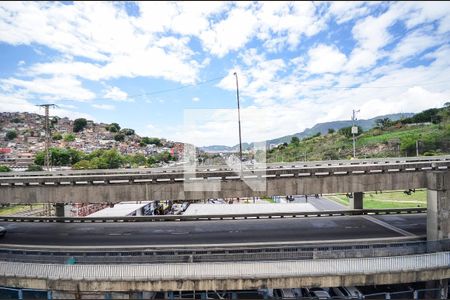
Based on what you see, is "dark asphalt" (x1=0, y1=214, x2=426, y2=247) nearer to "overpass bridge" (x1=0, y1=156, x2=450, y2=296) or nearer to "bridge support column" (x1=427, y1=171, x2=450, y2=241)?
"overpass bridge" (x1=0, y1=156, x2=450, y2=296)

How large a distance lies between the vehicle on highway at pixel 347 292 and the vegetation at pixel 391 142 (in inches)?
2151

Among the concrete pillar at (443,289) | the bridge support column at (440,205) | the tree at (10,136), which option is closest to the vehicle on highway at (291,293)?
the concrete pillar at (443,289)

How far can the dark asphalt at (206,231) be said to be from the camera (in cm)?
1827

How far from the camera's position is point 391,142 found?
76.0m

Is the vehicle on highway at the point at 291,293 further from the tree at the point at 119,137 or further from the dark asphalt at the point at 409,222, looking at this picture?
the tree at the point at 119,137

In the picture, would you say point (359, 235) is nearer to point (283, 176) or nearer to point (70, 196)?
point (283, 176)

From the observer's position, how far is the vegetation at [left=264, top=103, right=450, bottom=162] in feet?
203

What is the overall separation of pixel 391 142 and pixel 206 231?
2905 inches

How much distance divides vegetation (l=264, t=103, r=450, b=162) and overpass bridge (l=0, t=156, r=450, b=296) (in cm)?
4890

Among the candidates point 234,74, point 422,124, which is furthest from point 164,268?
point 422,124

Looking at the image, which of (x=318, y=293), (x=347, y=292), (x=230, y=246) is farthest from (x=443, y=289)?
(x=230, y=246)

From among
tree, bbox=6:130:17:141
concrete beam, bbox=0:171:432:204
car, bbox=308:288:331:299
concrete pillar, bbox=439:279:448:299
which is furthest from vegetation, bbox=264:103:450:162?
tree, bbox=6:130:17:141

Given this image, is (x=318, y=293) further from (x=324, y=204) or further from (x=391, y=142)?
(x=391, y=142)

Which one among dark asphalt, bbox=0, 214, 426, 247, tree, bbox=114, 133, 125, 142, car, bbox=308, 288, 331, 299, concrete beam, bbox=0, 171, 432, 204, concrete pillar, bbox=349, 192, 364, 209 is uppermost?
tree, bbox=114, 133, 125, 142
